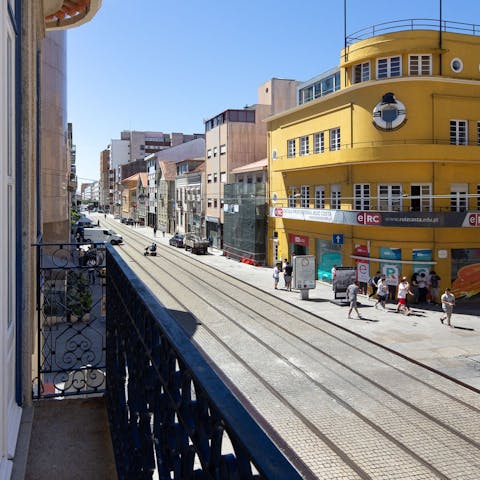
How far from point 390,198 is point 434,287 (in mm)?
4762

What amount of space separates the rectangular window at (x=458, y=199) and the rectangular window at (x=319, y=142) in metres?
8.49

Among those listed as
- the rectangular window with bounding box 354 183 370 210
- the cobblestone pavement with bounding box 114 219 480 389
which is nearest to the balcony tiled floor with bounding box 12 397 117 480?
the cobblestone pavement with bounding box 114 219 480 389

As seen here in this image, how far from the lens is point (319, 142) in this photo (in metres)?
32.4

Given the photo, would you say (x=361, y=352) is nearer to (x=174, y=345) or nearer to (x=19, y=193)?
(x=19, y=193)

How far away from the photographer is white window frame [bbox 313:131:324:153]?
31875 millimetres

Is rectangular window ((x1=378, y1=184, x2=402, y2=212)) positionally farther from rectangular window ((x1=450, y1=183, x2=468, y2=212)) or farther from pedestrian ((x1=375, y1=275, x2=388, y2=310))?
pedestrian ((x1=375, y1=275, x2=388, y2=310))

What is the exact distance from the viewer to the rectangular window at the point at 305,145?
33.8 m

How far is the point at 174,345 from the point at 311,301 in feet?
81.0

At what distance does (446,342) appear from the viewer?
1866cm

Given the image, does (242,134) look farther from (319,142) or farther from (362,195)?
(362,195)

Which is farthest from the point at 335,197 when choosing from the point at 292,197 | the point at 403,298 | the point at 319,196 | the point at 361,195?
the point at 403,298

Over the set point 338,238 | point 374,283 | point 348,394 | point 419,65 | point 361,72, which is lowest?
point 348,394

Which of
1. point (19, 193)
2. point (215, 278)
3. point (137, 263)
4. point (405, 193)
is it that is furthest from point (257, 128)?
point (19, 193)

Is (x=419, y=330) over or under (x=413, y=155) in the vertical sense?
under
